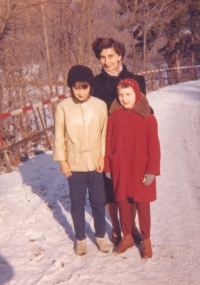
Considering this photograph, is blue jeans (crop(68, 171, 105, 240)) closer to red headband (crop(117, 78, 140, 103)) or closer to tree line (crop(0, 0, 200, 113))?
red headband (crop(117, 78, 140, 103))

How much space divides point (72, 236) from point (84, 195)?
74 cm

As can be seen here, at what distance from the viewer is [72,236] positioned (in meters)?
4.03

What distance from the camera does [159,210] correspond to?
4.57 metres

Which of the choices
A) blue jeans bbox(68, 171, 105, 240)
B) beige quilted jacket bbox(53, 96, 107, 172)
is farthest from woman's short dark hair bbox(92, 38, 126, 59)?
blue jeans bbox(68, 171, 105, 240)

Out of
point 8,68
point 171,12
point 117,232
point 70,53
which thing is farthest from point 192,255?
point 171,12

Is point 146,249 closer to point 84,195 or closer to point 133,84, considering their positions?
point 84,195

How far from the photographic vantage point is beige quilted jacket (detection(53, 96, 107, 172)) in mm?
3301

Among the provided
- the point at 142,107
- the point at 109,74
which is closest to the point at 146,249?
the point at 142,107

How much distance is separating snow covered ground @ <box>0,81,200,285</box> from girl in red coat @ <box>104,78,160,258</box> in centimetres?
30

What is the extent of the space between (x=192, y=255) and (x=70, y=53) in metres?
10.4

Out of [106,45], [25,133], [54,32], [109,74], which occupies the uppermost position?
[54,32]

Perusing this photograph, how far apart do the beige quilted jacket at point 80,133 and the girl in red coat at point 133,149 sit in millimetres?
90

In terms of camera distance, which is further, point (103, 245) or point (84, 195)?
point (103, 245)

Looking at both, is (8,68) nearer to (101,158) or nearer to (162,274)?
(101,158)
